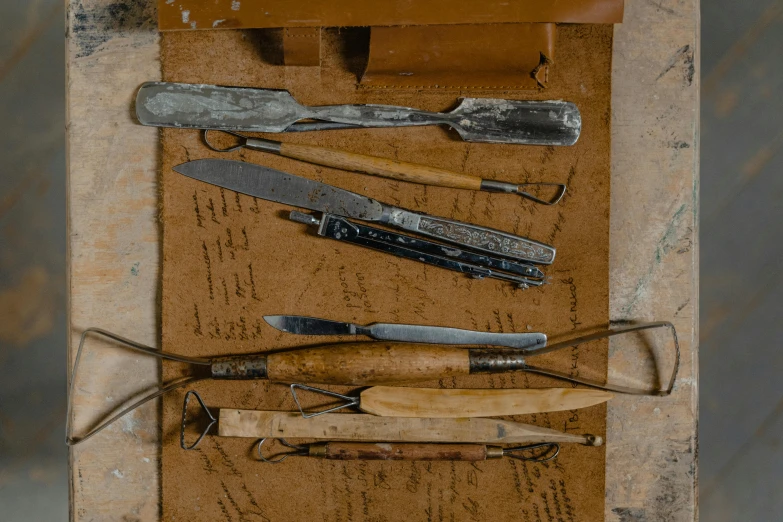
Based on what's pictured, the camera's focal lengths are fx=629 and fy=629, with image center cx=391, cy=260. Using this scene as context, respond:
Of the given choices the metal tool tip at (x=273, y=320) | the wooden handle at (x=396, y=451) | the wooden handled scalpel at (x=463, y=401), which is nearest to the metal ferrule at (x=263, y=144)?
the metal tool tip at (x=273, y=320)

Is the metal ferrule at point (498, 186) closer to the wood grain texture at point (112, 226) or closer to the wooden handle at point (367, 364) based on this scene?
the wooden handle at point (367, 364)

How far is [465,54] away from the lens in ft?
3.19

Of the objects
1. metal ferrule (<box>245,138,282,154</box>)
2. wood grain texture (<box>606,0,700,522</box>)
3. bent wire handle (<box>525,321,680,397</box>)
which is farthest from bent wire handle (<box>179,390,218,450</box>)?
wood grain texture (<box>606,0,700,522</box>)

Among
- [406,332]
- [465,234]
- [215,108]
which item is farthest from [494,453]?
[215,108]

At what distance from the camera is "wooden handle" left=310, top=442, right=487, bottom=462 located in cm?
100

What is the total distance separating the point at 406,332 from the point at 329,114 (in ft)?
1.21

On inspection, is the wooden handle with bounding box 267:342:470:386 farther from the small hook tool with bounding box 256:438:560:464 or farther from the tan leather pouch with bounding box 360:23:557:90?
the tan leather pouch with bounding box 360:23:557:90

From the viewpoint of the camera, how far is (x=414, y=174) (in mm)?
990

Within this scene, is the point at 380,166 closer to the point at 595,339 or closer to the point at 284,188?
the point at 284,188

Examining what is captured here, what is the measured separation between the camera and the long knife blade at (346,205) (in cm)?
99
